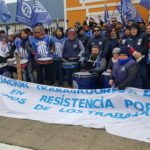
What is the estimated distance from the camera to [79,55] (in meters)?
8.66

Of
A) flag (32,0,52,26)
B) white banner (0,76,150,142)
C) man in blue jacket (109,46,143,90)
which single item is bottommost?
white banner (0,76,150,142)

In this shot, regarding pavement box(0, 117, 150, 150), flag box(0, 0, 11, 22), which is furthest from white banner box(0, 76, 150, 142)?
flag box(0, 0, 11, 22)

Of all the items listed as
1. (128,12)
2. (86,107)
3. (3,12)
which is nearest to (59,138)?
(86,107)

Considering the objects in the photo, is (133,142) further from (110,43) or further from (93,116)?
(110,43)

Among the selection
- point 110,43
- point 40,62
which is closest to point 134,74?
point 110,43

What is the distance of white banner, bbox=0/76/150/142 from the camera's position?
5504mm

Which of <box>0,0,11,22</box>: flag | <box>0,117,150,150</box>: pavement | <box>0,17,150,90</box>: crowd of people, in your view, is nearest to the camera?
<box>0,117,150,150</box>: pavement

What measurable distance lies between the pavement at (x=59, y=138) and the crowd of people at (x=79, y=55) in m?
1.52

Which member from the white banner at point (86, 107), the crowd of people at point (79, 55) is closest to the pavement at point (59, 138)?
the white banner at point (86, 107)

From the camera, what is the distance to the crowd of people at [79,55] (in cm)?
743

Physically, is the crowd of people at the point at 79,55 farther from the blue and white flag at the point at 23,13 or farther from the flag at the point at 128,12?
the flag at the point at 128,12

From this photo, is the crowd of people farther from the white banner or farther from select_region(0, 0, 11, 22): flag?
select_region(0, 0, 11, 22): flag

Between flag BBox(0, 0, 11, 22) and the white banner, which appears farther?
flag BBox(0, 0, 11, 22)

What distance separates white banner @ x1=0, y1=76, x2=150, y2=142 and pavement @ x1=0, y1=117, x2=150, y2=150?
0.17 m
